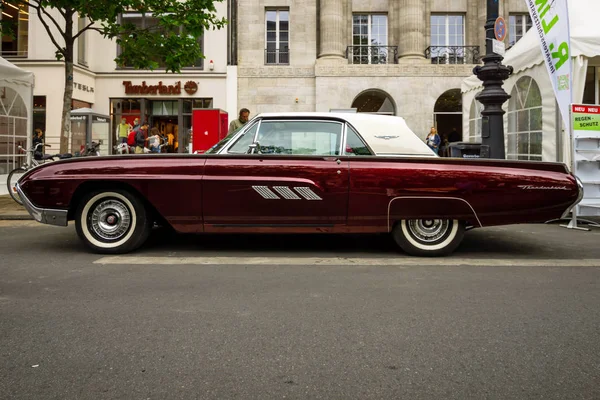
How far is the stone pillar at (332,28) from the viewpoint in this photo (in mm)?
23172

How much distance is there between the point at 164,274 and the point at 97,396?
7.76ft

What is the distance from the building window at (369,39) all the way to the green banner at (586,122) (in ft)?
54.3

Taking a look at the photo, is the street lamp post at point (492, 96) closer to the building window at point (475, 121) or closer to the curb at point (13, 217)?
the building window at point (475, 121)

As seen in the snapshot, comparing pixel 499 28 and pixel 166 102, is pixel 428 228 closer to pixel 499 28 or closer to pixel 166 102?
pixel 499 28

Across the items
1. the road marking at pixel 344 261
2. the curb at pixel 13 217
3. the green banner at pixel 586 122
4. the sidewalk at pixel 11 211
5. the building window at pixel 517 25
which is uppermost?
the building window at pixel 517 25

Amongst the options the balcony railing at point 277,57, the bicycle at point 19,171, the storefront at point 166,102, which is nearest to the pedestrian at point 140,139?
the bicycle at point 19,171

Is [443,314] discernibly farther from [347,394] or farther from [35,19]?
[35,19]

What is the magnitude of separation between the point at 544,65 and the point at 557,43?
1.40 meters

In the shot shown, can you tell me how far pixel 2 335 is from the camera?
3033 mm

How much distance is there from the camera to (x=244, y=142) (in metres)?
5.60

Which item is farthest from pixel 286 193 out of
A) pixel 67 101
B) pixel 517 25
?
pixel 517 25

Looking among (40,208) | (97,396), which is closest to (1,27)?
(40,208)

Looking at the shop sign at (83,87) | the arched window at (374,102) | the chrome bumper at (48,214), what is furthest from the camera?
the arched window at (374,102)

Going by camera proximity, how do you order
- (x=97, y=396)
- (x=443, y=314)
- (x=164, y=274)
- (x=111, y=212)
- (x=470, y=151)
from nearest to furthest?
(x=97, y=396)
(x=443, y=314)
(x=164, y=274)
(x=111, y=212)
(x=470, y=151)
